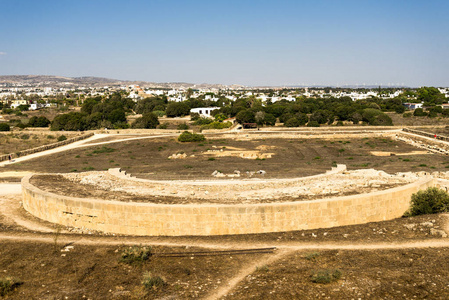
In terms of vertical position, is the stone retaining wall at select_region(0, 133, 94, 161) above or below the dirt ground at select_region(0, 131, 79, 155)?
above

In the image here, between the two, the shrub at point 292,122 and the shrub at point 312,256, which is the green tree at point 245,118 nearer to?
the shrub at point 292,122

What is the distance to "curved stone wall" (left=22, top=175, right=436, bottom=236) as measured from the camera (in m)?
10.7

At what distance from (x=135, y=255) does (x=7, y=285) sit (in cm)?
270

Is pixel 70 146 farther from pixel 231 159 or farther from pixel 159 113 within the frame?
pixel 159 113

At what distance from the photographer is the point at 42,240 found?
10.6 meters

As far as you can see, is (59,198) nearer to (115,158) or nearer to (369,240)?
(369,240)

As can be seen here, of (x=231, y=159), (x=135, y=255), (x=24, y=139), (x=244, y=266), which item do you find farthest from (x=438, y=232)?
(x=24, y=139)

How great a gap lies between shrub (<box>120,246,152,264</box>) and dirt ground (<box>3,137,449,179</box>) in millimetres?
11357

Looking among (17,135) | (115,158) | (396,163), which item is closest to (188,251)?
(396,163)

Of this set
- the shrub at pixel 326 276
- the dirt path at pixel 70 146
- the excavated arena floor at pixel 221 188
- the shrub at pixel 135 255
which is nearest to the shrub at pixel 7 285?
the shrub at pixel 135 255

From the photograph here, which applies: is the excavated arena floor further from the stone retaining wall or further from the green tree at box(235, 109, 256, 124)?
the green tree at box(235, 109, 256, 124)

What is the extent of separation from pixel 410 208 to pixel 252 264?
660cm

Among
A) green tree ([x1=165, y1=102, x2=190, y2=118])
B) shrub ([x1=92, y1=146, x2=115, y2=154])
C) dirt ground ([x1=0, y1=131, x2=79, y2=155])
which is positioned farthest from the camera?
green tree ([x1=165, y1=102, x2=190, y2=118])

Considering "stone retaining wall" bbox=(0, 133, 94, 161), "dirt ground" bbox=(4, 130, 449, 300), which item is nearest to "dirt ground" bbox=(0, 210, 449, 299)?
"dirt ground" bbox=(4, 130, 449, 300)
